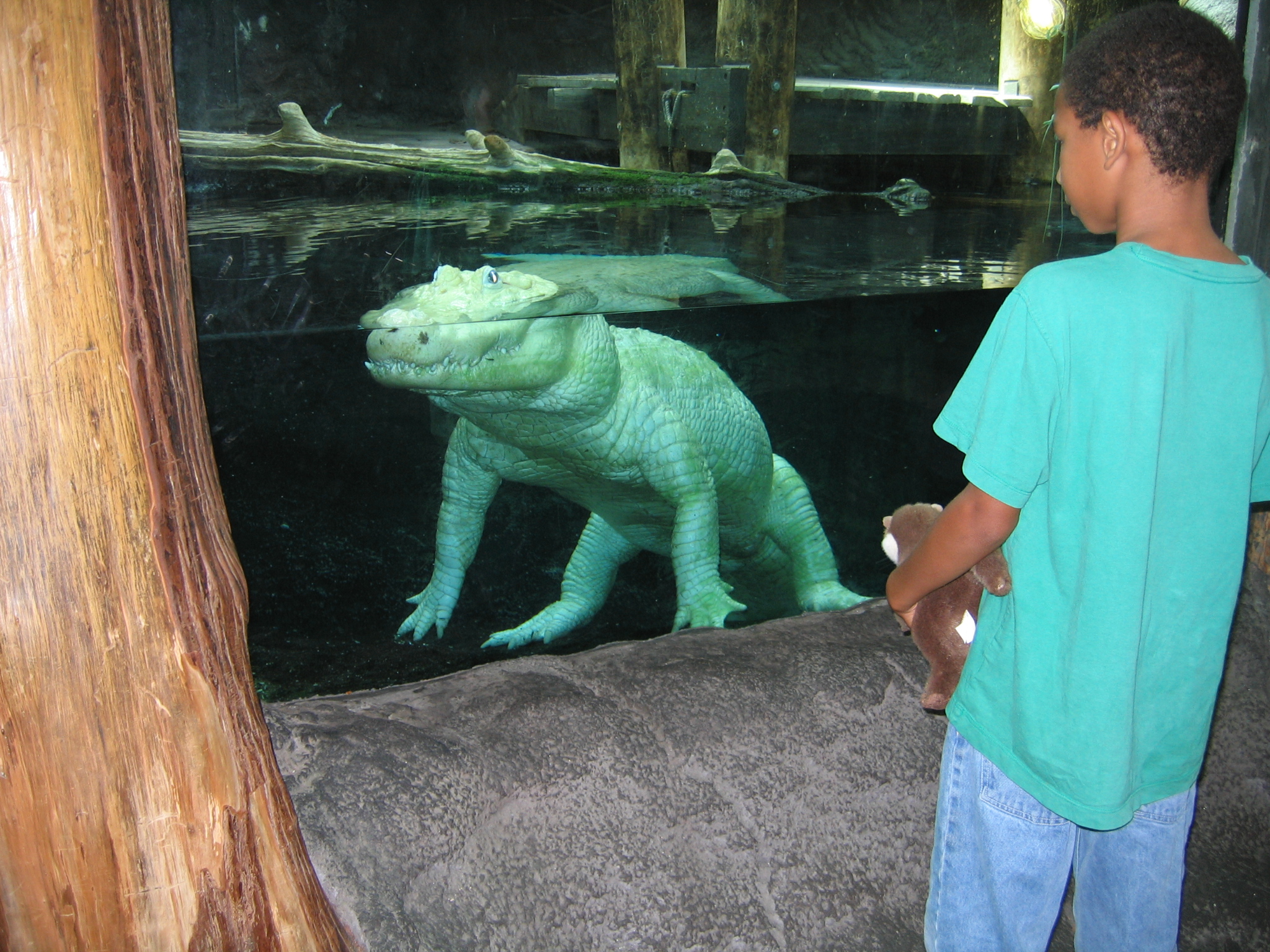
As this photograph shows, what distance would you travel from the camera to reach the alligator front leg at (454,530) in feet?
10.4

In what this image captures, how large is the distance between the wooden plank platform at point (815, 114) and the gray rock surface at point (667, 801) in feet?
4.94

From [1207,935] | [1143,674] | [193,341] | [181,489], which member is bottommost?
[1207,935]

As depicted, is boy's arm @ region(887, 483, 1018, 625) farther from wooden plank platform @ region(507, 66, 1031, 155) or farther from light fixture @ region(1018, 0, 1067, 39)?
light fixture @ region(1018, 0, 1067, 39)

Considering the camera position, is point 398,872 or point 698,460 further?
point 698,460

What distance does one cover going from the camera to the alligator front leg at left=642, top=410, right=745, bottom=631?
124 inches

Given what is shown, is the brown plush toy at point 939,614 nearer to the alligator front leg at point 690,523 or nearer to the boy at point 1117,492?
the boy at point 1117,492

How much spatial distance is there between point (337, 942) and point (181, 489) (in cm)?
→ 84

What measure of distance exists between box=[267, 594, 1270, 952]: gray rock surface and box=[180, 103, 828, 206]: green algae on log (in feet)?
4.72

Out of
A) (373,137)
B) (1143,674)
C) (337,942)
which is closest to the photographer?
(1143,674)

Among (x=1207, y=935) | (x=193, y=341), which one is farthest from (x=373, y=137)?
(x=1207, y=935)

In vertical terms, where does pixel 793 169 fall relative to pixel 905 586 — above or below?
above

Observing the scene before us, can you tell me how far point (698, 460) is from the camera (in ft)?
10.5

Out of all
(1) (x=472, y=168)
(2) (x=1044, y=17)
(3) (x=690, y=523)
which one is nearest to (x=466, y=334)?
(1) (x=472, y=168)

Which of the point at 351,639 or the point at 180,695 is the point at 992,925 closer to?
the point at 180,695
